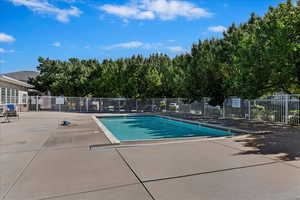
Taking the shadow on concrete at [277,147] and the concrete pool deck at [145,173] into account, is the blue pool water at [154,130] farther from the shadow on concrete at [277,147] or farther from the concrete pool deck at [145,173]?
the concrete pool deck at [145,173]

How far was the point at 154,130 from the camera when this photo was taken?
1252 cm

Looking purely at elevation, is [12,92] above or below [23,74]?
below

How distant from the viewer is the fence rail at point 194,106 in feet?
35.0

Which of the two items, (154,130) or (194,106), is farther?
(194,106)

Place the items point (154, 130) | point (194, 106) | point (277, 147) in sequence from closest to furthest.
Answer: point (277, 147)
point (154, 130)
point (194, 106)

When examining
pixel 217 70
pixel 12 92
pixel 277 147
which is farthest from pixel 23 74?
pixel 277 147

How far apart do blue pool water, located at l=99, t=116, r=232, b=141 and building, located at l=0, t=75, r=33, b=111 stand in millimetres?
8762

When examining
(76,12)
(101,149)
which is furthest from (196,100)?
(101,149)

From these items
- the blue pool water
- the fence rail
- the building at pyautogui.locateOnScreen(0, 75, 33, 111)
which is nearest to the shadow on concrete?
the blue pool water

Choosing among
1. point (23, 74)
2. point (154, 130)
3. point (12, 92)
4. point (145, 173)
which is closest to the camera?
point (145, 173)

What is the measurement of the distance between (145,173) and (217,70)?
555 inches

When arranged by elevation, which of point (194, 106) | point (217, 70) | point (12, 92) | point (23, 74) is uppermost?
point (23, 74)

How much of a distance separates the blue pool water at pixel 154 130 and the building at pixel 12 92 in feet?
28.7

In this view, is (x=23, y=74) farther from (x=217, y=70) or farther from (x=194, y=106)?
(x=217, y=70)
